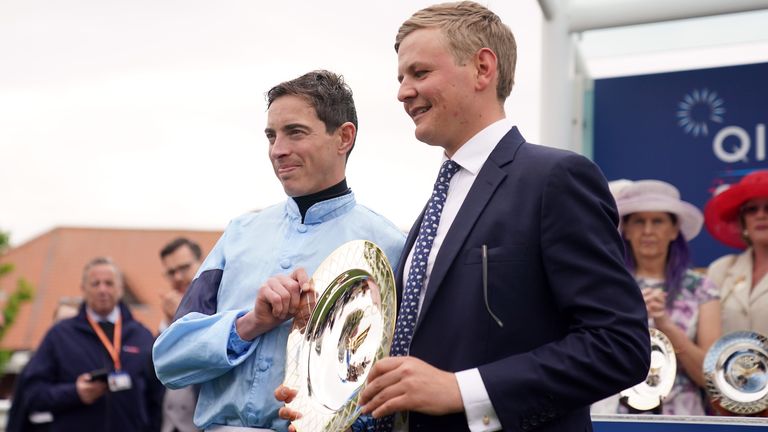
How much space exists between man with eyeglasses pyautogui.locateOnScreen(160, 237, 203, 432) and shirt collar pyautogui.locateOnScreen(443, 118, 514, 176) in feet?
15.2

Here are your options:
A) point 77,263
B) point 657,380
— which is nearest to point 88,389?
point 657,380

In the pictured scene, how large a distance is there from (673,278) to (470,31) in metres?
2.51

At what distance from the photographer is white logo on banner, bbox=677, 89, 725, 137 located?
5289 mm

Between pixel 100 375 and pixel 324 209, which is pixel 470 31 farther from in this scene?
pixel 100 375

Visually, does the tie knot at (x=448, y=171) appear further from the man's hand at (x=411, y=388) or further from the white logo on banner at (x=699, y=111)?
the white logo on banner at (x=699, y=111)

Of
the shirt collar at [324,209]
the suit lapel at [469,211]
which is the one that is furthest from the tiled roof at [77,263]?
the suit lapel at [469,211]

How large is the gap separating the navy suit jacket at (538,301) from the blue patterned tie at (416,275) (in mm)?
76

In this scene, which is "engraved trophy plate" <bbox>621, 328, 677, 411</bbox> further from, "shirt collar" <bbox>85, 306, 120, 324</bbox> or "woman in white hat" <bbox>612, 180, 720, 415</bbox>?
"shirt collar" <bbox>85, 306, 120, 324</bbox>

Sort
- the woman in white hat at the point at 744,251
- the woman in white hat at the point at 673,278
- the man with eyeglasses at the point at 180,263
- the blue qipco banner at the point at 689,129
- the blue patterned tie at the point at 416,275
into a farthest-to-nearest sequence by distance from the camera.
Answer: the man with eyeglasses at the point at 180,263 < the blue qipco banner at the point at 689,129 < the woman in white hat at the point at 744,251 < the woman in white hat at the point at 673,278 < the blue patterned tie at the point at 416,275

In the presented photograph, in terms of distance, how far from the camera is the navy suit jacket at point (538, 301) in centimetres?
234

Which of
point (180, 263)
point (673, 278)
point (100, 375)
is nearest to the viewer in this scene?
point (673, 278)

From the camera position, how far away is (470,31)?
8.75 ft

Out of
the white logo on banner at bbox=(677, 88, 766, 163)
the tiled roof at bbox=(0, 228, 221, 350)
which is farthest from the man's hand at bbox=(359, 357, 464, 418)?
the tiled roof at bbox=(0, 228, 221, 350)

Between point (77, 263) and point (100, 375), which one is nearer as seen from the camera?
point (100, 375)
